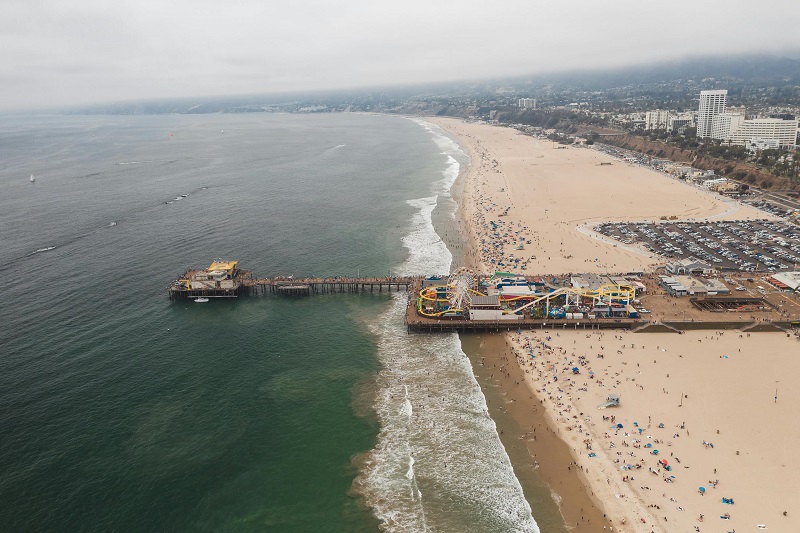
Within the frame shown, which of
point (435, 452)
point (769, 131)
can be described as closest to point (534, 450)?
point (435, 452)

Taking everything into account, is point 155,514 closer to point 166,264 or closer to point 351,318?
point 351,318

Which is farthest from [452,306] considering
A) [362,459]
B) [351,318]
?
[362,459]

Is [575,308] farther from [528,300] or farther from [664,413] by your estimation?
[664,413]

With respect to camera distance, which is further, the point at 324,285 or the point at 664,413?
the point at 324,285

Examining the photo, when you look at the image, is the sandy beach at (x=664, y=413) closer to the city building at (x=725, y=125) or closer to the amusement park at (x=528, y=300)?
the amusement park at (x=528, y=300)

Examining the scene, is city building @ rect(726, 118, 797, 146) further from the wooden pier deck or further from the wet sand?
the wet sand

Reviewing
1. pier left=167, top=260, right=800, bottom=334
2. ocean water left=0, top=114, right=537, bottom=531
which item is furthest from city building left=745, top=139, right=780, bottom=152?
ocean water left=0, top=114, right=537, bottom=531
